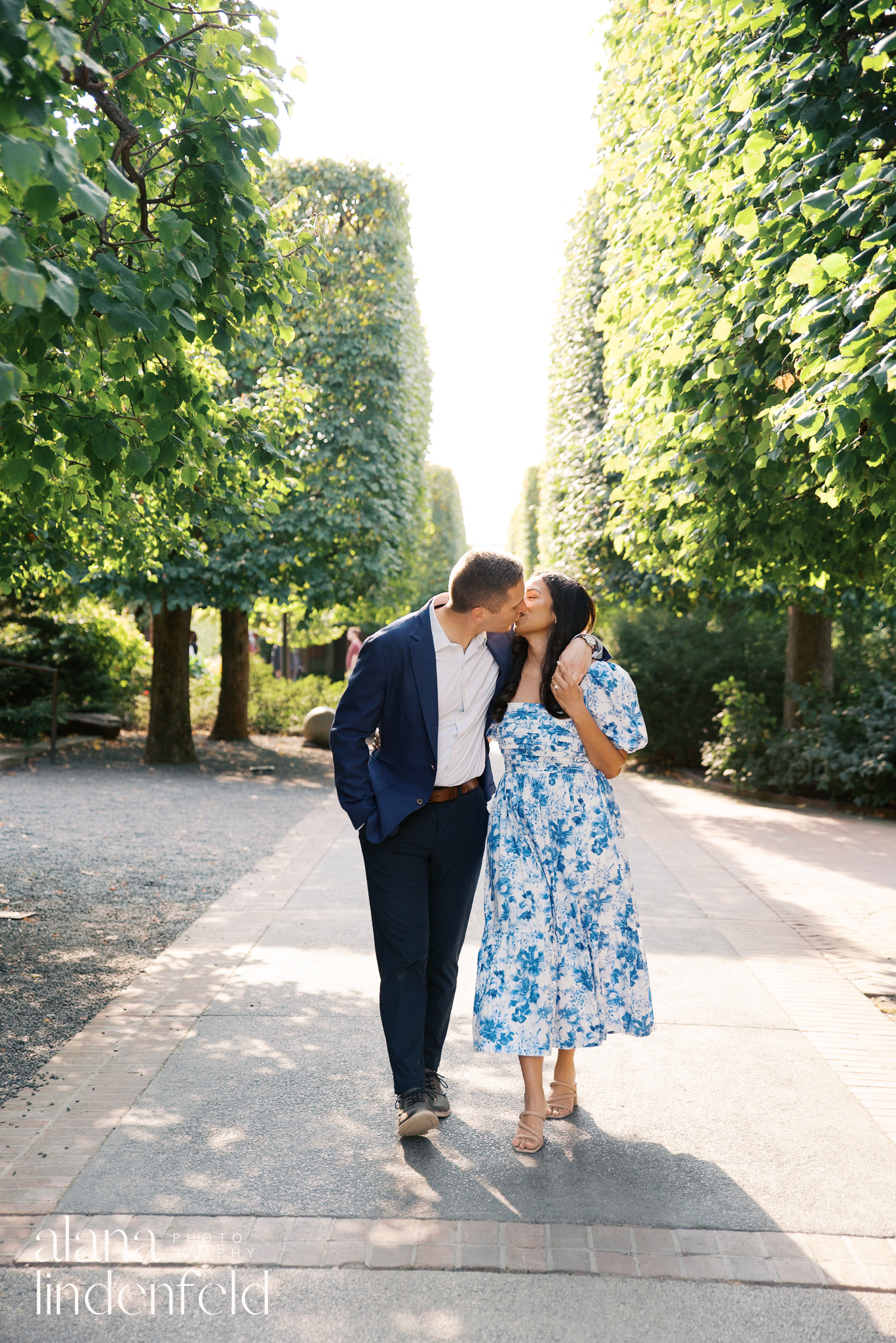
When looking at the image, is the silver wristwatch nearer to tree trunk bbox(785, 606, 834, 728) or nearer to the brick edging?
the brick edging

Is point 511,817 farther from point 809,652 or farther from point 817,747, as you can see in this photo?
point 809,652

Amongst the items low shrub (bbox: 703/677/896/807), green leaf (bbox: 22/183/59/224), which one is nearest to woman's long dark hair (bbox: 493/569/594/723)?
green leaf (bbox: 22/183/59/224)

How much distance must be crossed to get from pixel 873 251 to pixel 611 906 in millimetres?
2696

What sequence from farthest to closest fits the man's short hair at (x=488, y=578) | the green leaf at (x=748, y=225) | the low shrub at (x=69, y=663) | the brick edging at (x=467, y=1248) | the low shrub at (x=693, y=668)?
the low shrub at (x=693, y=668) → the low shrub at (x=69, y=663) → the green leaf at (x=748, y=225) → the man's short hair at (x=488, y=578) → the brick edging at (x=467, y=1248)

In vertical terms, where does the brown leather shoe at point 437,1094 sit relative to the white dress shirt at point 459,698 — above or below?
below

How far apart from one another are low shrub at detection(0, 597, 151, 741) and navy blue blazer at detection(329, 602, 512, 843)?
40.4 ft

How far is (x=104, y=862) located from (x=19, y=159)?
6.69 metres

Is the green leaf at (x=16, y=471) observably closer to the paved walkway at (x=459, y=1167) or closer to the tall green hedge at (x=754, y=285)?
the paved walkway at (x=459, y=1167)

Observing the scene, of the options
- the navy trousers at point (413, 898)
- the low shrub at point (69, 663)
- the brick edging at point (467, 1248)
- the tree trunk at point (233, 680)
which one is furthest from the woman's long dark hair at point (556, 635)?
the tree trunk at point (233, 680)

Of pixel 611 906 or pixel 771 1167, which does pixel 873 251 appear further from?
pixel 771 1167

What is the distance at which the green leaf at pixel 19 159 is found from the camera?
2258 mm

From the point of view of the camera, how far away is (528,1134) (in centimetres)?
357

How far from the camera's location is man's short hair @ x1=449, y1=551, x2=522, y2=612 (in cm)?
339

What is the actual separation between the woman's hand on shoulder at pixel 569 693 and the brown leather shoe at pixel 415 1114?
134cm
